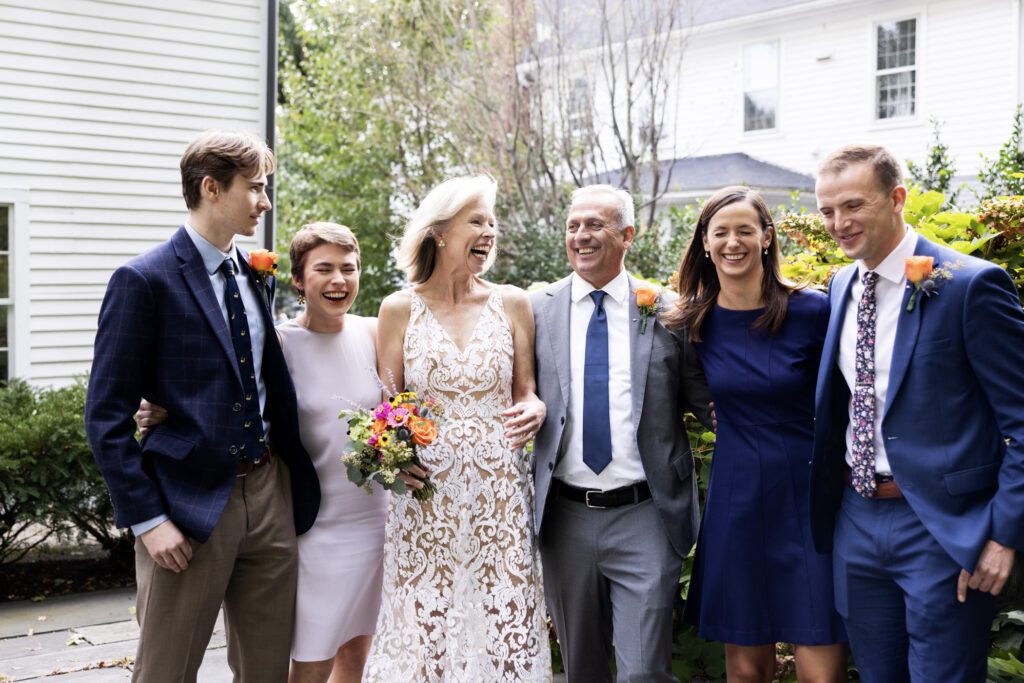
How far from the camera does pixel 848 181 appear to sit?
324 centimetres

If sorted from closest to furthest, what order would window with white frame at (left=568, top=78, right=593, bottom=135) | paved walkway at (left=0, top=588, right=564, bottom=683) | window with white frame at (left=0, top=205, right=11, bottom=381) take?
paved walkway at (left=0, top=588, right=564, bottom=683) → window with white frame at (left=0, top=205, right=11, bottom=381) → window with white frame at (left=568, top=78, right=593, bottom=135)

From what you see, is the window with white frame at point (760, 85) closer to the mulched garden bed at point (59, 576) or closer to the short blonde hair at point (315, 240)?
the mulched garden bed at point (59, 576)

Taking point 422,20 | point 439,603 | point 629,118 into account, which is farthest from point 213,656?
point 422,20

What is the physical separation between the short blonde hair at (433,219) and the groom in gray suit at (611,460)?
392mm

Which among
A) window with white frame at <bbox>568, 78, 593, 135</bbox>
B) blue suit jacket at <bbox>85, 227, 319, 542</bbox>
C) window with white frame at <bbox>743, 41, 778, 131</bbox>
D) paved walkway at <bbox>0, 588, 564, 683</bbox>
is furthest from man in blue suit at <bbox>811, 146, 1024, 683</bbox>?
window with white frame at <bbox>743, 41, 778, 131</bbox>

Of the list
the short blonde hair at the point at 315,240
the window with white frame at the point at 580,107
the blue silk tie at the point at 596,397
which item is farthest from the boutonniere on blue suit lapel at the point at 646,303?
the window with white frame at the point at 580,107

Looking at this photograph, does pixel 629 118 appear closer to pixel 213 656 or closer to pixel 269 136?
pixel 269 136

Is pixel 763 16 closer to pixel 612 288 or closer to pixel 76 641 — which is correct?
pixel 612 288

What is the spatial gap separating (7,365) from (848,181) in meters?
8.30

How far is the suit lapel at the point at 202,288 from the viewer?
3.44 m

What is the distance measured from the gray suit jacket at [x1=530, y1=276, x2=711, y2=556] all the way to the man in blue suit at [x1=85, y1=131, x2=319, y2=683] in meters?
1.08

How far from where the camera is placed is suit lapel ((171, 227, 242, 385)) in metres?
3.44

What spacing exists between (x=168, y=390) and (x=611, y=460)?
1659mm

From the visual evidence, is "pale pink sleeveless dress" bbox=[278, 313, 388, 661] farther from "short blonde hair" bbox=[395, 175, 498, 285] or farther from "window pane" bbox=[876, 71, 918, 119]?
"window pane" bbox=[876, 71, 918, 119]
